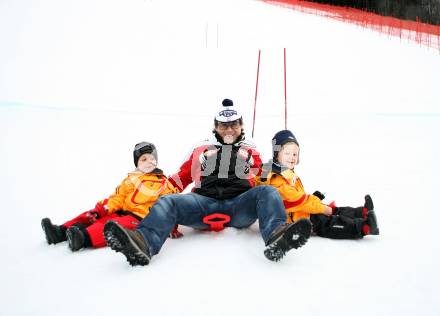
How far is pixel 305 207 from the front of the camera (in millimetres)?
2402

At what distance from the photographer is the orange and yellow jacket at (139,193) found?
2535 millimetres

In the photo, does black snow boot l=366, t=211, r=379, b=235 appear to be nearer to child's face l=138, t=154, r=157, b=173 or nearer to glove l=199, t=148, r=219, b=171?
glove l=199, t=148, r=219, b=171

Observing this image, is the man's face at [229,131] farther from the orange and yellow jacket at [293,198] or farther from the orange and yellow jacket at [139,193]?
the orange and yellow jacket at [139,193]

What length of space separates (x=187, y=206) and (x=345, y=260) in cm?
86

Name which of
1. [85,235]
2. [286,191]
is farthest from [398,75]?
[85,235]

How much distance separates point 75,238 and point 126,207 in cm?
37

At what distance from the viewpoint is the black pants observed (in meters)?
2.41

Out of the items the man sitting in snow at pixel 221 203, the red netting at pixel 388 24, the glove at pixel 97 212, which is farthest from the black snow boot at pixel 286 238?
the red netting at pixel 388 24

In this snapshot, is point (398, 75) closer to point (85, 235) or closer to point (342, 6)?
point (342, 6)

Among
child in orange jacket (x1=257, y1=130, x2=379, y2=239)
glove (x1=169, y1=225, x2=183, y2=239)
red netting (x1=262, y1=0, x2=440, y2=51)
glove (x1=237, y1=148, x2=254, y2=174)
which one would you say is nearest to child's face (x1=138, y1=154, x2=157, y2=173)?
glove (x1=169, y1=225, x2=183, y2=239)

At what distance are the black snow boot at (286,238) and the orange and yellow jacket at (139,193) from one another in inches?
33.3

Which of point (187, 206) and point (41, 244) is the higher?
point (187, 206)

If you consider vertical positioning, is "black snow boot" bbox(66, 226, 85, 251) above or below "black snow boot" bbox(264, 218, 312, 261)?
below

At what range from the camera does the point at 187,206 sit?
91.0 inches
